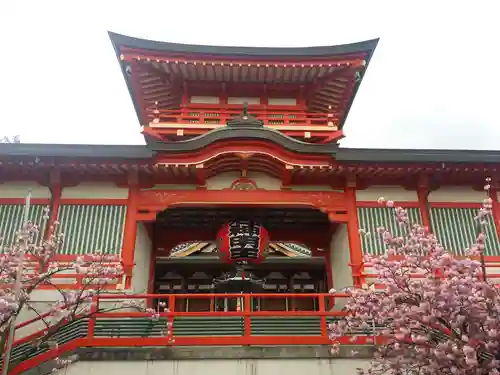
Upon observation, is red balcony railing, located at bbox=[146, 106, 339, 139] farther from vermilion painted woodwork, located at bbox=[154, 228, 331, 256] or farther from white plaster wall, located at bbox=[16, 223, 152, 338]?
white plaster wall, located at bbox=[16, 223, 152, 338]

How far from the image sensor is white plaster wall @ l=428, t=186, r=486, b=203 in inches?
631

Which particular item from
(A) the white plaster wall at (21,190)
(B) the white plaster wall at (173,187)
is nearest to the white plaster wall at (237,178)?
(B) the white plaster wall at (173,187)

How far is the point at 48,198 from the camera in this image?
15500mm

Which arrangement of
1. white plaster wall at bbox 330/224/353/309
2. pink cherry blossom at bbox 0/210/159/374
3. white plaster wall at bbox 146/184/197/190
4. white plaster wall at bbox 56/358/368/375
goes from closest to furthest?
pink cherry blossom at bbox 0/210/159/374 < white plaster wall at bbox 56/358/368/375 < white plaster wall at bbox 330/224/353/309 < white plaster wall at bbox 146/184/197/190

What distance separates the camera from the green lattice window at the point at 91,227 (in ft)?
48.5

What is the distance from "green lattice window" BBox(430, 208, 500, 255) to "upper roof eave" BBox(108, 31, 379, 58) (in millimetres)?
6563

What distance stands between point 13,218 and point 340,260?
31.4 feet

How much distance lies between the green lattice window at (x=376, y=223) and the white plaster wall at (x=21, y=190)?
359 inches

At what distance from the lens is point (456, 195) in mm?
16109

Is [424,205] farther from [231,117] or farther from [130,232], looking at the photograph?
[130,232]

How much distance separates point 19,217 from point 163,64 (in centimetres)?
716

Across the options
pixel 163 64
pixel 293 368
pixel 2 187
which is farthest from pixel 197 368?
pixel 163 64

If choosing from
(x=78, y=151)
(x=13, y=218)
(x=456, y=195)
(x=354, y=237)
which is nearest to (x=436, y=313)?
(x=354, y=237)

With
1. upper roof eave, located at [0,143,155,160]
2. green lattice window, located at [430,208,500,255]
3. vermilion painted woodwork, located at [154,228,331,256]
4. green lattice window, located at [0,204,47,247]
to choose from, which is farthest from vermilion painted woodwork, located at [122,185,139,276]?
green lattice window, located at [430,208,500,255]
